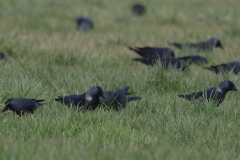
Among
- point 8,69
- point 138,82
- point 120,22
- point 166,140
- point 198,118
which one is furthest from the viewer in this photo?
point 120,22

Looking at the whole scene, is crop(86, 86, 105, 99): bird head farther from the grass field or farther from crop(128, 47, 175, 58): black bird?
crop(128, 47, 175, 58): black bird

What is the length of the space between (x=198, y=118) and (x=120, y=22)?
29.8 feet

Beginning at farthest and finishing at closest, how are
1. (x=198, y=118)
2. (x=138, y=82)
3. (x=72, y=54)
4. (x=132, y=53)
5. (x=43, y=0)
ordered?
(x=43, y=0)
(x=132, y=53)
(x=72, y=54)
(x=138, y=82)
(x=198, y=118)

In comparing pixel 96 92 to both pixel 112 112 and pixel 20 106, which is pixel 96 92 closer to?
pixel 112 112

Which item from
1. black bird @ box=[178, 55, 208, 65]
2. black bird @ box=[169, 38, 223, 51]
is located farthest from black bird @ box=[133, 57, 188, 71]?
black bird @ box=[169, 38, 223, 51]

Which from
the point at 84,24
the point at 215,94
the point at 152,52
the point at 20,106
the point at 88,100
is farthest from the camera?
the point at 84,24

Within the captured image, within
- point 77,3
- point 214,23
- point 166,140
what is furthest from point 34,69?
point 77,3

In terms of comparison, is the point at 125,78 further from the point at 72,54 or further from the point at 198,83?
the point at 72,54

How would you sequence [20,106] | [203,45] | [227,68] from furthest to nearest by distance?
[203,45] → [227,68] → [20,106]

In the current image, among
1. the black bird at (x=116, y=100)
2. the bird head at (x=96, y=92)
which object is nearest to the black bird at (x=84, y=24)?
the black bird at (x=116, y=100)

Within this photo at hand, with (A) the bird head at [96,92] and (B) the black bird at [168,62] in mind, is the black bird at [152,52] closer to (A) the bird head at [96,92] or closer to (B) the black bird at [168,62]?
(B) the black bird at [168,62]

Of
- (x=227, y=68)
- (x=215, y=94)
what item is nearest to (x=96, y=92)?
(x=215, y=94)

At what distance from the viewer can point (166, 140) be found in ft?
10.9

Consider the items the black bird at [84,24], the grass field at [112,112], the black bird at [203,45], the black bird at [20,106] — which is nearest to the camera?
the grass field at [112,112]
